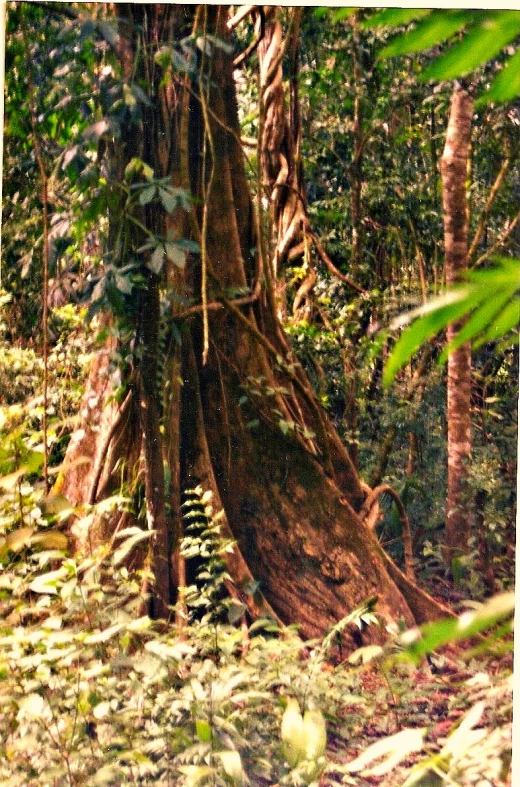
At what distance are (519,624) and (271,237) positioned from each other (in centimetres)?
117

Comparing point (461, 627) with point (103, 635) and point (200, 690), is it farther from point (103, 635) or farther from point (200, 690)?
point (200, 690)

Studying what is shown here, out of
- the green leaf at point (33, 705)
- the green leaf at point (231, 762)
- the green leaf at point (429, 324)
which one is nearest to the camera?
the green leaf at point (429, 324)

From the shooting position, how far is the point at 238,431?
6.84 feet

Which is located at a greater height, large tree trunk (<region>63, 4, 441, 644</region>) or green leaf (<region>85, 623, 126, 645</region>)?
large tree trunk (<region>63, 4, 441, 644</region>)

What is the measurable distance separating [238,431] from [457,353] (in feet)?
1.96

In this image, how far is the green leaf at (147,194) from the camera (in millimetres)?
2014

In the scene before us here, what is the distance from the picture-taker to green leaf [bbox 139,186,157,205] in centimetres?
201

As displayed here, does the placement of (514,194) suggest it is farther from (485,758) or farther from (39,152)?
(485,758)

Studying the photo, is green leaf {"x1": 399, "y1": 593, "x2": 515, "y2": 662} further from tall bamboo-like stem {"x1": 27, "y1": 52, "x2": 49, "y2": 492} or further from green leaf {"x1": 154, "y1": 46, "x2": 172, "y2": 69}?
green leaf {"x1": 154, "y1": 46, "x2": 172, "y2": 69}

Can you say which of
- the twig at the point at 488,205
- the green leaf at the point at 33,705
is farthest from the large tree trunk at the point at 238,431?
the twig at the point at 488,205

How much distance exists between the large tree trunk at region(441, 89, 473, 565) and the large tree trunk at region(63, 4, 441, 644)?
22 centimetres

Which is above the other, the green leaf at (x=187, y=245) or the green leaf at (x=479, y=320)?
the green leaf at (x=187, y=245)

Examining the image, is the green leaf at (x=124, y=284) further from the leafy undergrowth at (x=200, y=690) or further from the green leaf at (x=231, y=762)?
the green leaf at (x=231, y=762)

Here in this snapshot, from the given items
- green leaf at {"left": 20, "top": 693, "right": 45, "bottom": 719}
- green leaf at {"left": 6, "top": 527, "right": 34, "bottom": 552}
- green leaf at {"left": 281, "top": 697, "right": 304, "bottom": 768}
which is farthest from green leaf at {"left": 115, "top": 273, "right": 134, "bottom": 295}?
green leaf at {"left": 281, "top": 697, "right": 304, "bottom": 768}
